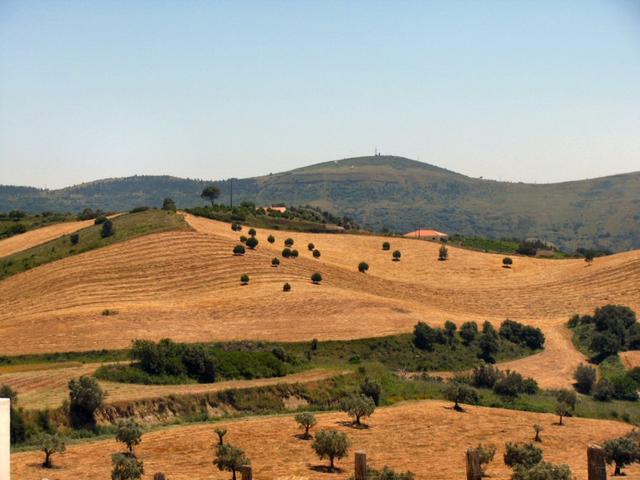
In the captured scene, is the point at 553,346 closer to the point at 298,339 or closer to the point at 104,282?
the point at 298,339

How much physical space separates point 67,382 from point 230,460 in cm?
2219

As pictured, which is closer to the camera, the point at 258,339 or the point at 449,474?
the point at 449,474

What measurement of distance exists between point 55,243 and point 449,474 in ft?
273

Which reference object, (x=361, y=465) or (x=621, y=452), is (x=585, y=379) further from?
(x=361, y=465)

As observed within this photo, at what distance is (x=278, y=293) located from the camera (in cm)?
9400

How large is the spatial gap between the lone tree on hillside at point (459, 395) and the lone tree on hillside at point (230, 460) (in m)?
22.9

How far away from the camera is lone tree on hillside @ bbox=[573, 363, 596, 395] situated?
76500mm

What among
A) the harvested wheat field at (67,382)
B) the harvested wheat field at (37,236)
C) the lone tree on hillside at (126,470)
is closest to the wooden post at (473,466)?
the lone tree on hillside at (126,470)

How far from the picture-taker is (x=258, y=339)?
7831 cm

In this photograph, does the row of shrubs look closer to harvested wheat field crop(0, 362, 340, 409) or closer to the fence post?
harvested wheat field crop(0, 362, 340, 409)

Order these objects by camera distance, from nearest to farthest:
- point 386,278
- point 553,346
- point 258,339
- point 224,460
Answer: point 224,460, point 258,339, point 553,346, point 386,278

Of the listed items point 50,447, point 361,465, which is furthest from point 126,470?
point 361,465

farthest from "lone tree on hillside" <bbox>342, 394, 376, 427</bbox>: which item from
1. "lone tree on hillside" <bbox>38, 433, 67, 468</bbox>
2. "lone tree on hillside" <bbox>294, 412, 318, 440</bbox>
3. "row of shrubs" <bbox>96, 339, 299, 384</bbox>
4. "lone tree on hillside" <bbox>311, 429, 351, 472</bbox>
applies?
"lone tree on hillside" <bbox>38, 433, 67, 468</bbox>

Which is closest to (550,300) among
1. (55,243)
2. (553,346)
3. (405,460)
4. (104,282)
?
(553,346)
